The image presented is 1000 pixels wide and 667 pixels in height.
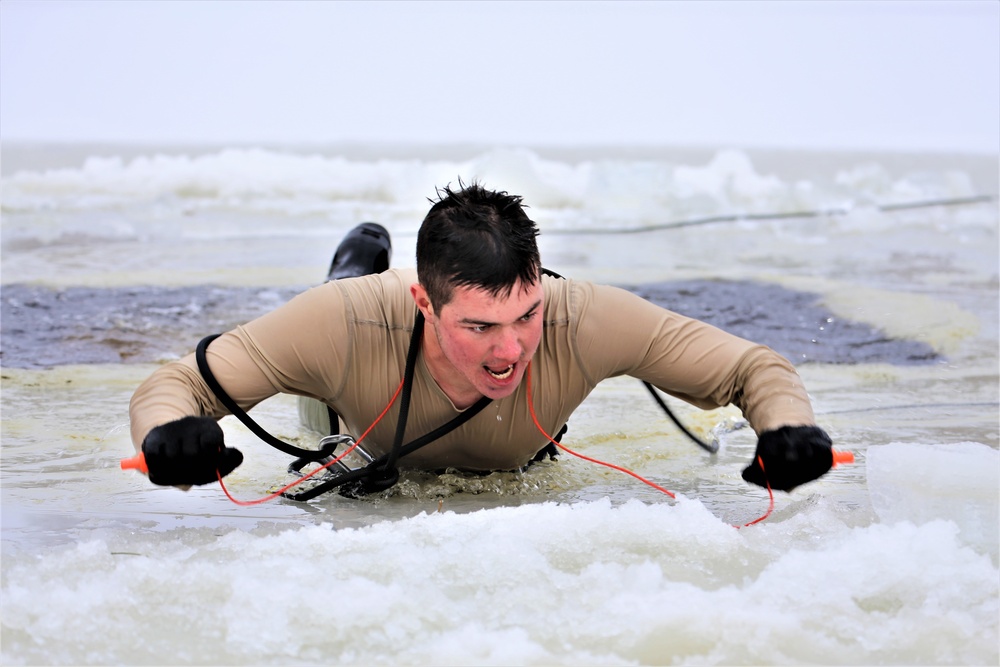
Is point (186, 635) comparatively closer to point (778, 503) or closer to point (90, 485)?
point (90, 485)

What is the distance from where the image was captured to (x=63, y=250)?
722 centimetres

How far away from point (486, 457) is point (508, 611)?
0.82 m

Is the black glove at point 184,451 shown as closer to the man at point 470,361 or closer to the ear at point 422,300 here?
the man at point 470,361

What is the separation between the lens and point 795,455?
230 centimetres

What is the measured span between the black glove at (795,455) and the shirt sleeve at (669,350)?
0.20 m

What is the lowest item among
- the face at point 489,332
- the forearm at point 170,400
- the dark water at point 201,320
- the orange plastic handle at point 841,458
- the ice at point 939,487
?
the dark water at point 201,320

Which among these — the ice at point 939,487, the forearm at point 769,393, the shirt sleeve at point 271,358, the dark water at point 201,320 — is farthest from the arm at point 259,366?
the dark water at point 201,320

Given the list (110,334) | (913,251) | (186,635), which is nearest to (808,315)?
(913,251)

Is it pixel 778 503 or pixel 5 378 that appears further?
pixel 5 378

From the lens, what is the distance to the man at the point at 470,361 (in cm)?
233

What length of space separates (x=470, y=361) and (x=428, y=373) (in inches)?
9.8

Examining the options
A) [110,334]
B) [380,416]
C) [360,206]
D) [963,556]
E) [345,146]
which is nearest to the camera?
[963,556]

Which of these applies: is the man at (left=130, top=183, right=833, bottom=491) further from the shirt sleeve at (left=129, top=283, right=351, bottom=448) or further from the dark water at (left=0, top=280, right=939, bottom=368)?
the dark water at (left=0, top=280, right=939, bottom=368)

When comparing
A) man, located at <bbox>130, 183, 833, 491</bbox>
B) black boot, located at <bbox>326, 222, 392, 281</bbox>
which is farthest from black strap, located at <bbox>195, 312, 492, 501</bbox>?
black boot, located at <bbox>326, 222, 392, 281</bbox>
